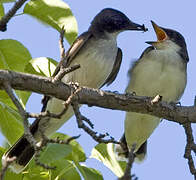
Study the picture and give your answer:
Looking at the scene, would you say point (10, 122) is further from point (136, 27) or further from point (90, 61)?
point (136, 27)

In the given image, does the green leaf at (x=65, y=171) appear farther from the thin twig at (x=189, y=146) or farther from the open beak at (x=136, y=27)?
the open beak at (x=136, y=27)

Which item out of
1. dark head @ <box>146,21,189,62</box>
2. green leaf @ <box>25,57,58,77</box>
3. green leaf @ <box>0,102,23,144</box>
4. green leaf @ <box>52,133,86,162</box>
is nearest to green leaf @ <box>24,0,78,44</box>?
green leaf @ <box>25,57,58,77</box>

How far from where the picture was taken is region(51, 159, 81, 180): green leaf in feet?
13.3

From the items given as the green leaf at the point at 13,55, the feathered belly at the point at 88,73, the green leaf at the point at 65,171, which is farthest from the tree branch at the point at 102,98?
the feathered belly at the point at 88,73

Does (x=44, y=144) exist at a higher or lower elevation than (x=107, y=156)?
higher

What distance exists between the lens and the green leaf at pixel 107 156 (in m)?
4.18

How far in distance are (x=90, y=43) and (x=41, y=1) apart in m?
1.77

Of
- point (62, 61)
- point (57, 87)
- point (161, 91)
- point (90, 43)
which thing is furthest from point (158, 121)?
point (62, 61)

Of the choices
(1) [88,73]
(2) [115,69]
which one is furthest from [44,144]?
(2) [115,69]

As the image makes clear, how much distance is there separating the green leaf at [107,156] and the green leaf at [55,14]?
992 millimetres

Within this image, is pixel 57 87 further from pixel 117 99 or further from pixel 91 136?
pixel 91 136

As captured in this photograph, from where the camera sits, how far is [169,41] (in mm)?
7312

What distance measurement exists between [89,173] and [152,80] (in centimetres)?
303

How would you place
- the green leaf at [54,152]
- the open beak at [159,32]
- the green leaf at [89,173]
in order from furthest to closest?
the open beak at [159,32]
the green leaf at [89,173]
the green leaf at [54,152]
